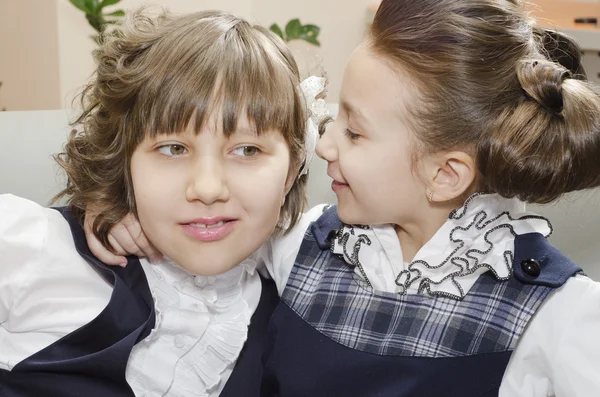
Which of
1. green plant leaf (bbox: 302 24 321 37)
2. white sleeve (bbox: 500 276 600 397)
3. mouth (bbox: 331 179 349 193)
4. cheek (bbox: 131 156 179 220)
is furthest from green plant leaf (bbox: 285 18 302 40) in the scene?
white sleeve (bbox: 500 276 600 397)

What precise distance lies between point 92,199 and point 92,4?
1.40 m

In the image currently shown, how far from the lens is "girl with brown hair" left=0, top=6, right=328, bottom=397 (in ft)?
3.23

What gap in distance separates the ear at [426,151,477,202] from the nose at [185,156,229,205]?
30cm

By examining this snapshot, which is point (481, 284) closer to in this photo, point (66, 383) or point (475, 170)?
point (475, 170)

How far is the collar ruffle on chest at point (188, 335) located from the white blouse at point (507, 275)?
0.14 meters

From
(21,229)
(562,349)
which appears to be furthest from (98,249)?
(562,349)

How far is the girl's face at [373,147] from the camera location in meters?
1.04

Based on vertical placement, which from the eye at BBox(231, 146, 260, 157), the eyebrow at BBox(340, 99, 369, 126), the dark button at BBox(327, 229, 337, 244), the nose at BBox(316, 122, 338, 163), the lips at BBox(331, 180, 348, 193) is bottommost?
the dark button at BBox(327, 229, 337, 244)

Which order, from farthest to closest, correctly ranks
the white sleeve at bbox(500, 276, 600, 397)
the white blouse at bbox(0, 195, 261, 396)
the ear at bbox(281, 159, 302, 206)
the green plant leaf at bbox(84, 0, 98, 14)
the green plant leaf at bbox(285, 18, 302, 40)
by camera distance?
the green plant leaf at bbox(285, 18, 302, 40) < the green plant leaf at bbox(84, 0, 98, 14) < the ear at bbox(281, 159, 302, 206) < the white blouse at bbox(0, 195, 261, 396) < the white sleeve at bbox(500, 276, 600, 397)

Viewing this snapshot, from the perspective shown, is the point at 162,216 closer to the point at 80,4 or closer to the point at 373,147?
the point at 373,147

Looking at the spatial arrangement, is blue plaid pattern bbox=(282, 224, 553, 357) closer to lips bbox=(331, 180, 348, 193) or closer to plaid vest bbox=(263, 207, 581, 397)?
plaid vest bbox=(263, 207, 581, 397)

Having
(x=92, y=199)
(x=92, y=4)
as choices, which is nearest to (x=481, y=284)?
(x=92, y=199)

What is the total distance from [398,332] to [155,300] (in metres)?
0.38

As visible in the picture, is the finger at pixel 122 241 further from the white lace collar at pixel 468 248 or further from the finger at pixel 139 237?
the white lace collar at pixel 468 248
